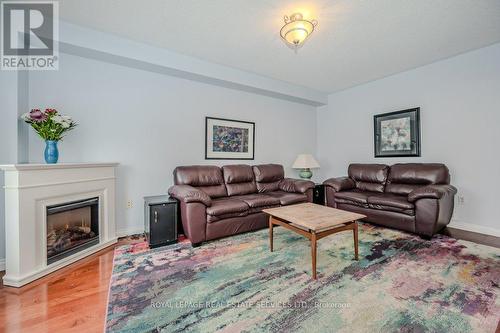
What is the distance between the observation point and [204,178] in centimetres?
340

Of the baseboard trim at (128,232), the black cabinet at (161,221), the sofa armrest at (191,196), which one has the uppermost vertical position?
the sofa armrest at (191,196)

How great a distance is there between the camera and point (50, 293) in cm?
175

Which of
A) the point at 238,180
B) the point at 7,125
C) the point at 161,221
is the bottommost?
the point at 161,221

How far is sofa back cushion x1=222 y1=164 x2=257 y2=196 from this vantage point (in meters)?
3.63

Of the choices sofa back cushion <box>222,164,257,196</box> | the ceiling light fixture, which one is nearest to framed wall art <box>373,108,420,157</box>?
sofa back cushion <box>222,164,257,196</box>

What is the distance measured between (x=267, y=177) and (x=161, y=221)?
2007mm

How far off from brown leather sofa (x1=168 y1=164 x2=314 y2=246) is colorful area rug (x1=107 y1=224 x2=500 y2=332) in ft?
1.00

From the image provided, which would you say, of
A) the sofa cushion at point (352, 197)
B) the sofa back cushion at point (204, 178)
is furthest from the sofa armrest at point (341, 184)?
the sofa back cushion at point (204, 178)

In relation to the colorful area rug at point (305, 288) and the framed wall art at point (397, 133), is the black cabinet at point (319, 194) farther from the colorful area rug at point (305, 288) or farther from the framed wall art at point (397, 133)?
the colorful area rug at point (305, 288)

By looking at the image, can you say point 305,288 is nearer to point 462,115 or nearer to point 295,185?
point 295,185

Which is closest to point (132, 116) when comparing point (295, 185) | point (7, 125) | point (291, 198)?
point (7, 125)

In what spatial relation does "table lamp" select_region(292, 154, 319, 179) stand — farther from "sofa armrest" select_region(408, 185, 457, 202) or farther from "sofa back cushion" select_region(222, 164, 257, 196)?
"sofa armrest" select_region(408, 185, 457, 202)

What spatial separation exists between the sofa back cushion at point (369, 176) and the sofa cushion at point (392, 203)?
447 millimetres

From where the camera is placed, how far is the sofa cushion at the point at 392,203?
2893 millimetres
